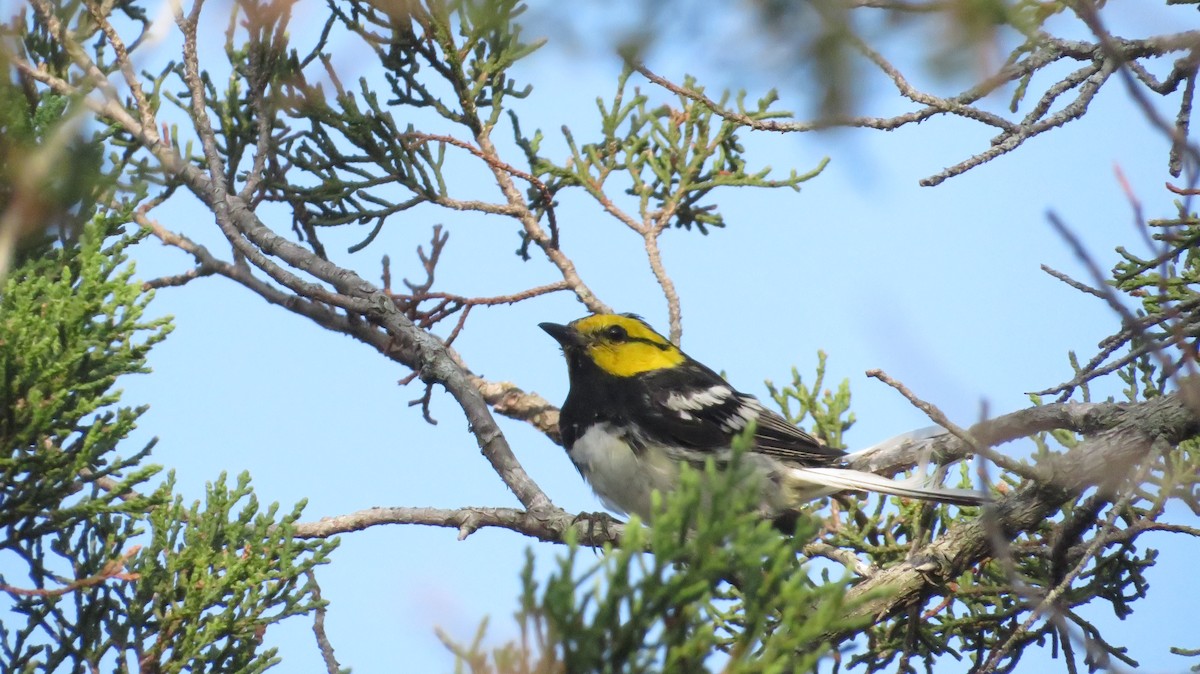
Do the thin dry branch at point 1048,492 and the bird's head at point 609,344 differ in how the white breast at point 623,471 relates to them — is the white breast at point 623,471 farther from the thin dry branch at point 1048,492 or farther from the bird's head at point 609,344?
the thin dry branch at point 1048,492

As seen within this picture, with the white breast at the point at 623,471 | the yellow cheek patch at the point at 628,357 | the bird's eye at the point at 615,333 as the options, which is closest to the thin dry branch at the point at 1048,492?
the white breast at the point at 623,471

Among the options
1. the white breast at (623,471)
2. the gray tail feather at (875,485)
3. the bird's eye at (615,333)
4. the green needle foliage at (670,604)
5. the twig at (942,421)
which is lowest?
the green needle foliage at (670,604)

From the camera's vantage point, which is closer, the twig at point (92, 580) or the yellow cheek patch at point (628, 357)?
the twig at point (92, 580)

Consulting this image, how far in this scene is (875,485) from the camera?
3.94 meters

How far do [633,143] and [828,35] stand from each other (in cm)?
341

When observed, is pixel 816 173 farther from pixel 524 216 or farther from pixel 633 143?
pixel 524 216

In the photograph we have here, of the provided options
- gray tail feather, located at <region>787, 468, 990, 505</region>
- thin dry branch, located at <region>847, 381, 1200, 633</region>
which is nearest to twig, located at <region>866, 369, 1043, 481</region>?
thin dry branch, located at <region>847, 381, 1200, 633</region>

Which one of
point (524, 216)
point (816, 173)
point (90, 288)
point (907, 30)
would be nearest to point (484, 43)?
point (524, 216)

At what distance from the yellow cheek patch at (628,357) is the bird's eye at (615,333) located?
0.08ft

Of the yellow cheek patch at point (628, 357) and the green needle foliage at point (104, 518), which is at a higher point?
the yellow cheek patch at point (628, 357)

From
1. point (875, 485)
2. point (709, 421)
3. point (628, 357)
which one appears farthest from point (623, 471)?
point (875, 485)

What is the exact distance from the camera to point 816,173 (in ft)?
16.8

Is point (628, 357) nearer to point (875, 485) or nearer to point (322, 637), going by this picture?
point (875, 485)

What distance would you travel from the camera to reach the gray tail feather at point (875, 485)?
3675 mm
